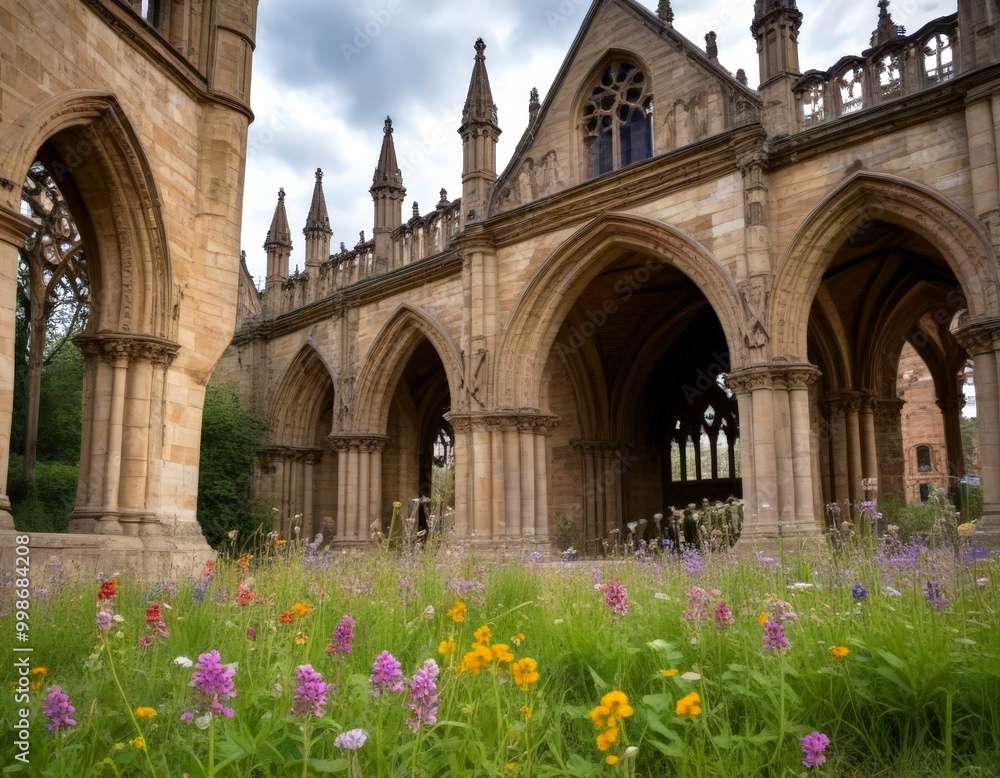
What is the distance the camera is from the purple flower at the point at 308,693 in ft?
6.14

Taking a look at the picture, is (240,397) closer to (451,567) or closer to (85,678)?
(451,567)

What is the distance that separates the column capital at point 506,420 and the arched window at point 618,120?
4.72 m

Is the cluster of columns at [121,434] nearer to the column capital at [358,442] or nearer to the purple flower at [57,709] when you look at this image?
the purple flower at [57,709]

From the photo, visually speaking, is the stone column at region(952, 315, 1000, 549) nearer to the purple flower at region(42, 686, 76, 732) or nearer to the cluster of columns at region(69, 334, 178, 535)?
the cluster of columns at region(69, 334, 178, 535)

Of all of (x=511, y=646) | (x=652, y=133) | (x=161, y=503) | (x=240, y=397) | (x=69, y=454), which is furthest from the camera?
(x=240, y=397)

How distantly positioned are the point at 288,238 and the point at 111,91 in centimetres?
1469

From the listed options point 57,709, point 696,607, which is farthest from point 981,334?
point 57,709

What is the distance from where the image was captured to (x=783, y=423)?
497 inches

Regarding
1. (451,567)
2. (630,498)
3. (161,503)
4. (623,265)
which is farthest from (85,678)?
(630,498)

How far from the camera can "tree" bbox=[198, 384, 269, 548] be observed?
20.4 m

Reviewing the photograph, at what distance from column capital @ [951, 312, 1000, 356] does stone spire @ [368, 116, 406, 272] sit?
12.8 metres

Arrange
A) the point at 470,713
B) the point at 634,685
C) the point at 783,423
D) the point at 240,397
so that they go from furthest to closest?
the point at 240,397
the point at 783,423
the point at 634,685
the point at 470,713

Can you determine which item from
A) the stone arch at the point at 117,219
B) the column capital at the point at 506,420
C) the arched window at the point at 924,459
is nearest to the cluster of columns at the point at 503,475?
the column capital at the point at 506,420

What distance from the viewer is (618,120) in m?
16.1
